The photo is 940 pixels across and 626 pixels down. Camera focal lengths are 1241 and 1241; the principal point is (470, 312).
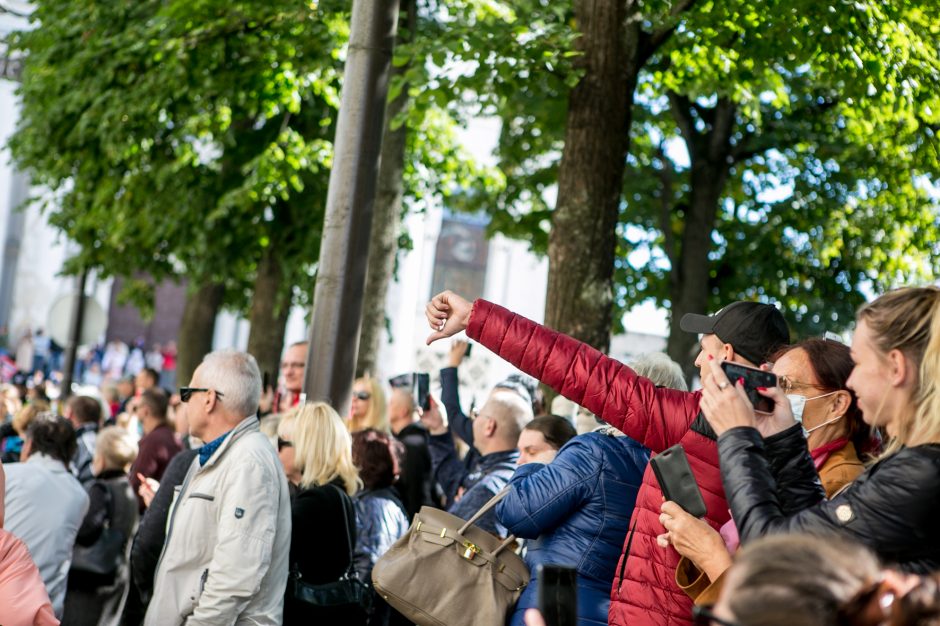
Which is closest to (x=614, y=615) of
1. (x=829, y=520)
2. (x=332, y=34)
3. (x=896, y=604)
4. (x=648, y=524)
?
(x=648, y=524)

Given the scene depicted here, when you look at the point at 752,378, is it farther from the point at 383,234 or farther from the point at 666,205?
the point at 666,205

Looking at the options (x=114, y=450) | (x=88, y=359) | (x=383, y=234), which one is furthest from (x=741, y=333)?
(x=88, y=359)

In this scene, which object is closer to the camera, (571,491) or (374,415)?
(571,491)

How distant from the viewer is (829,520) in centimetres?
320

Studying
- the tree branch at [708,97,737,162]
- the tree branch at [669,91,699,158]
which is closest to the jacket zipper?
the tree branch at [669,91,699,158]

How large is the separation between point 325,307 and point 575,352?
4.00 meters

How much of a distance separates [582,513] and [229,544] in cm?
150

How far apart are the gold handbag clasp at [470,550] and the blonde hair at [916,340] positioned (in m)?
2.14

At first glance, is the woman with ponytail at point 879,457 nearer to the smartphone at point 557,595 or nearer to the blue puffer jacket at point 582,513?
the smartphone at point 557,595

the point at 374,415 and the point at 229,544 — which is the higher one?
the point at 374,415

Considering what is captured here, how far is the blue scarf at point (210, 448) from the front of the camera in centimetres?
562

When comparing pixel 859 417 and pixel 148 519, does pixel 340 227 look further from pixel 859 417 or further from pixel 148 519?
pixel 859 417

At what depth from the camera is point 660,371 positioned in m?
5.33

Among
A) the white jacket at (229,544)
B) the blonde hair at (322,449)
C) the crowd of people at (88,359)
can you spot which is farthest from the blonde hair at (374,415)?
the crowd of people at (88,359)
